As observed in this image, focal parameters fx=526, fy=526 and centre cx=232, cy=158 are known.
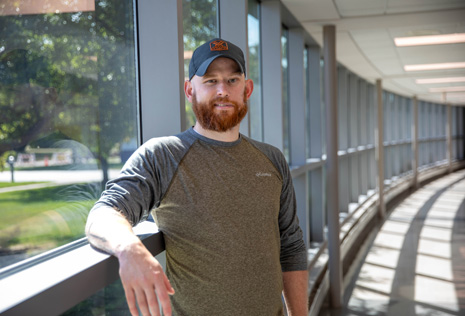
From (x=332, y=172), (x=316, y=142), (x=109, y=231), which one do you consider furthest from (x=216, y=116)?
(x=316, y=142)

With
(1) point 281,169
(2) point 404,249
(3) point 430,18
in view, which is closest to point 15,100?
(1) point 281,169

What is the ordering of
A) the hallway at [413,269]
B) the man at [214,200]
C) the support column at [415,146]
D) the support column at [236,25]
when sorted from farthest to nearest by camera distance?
the support column at [415,146]
the hallway at [413,269]
the support column at [236,25]
the man at [214,200]

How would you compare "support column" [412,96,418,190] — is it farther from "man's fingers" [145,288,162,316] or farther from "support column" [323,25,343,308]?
"man's fingers" [145,288,162,316]

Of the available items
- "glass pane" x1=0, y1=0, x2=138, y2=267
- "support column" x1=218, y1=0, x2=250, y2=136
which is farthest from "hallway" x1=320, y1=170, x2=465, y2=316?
"glass pane" x1=0, y1=0, x2=138, y2=267

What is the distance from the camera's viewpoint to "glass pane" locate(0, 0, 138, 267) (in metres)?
1.52

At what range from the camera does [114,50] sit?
227 cm

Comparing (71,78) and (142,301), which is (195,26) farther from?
(142,301)

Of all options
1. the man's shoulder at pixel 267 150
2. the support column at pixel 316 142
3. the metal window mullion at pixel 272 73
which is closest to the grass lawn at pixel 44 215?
the man's shoulder at pixel 267 150

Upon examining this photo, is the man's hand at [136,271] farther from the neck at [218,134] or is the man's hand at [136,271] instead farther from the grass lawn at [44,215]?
the neck at [218,134]

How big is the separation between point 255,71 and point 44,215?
348cm

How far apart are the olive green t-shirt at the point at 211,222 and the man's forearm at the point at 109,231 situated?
243 mm

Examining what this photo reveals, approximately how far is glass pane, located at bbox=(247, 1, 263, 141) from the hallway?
2515 mm

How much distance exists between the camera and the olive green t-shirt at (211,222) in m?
1.76

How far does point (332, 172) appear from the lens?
6.35 meters
